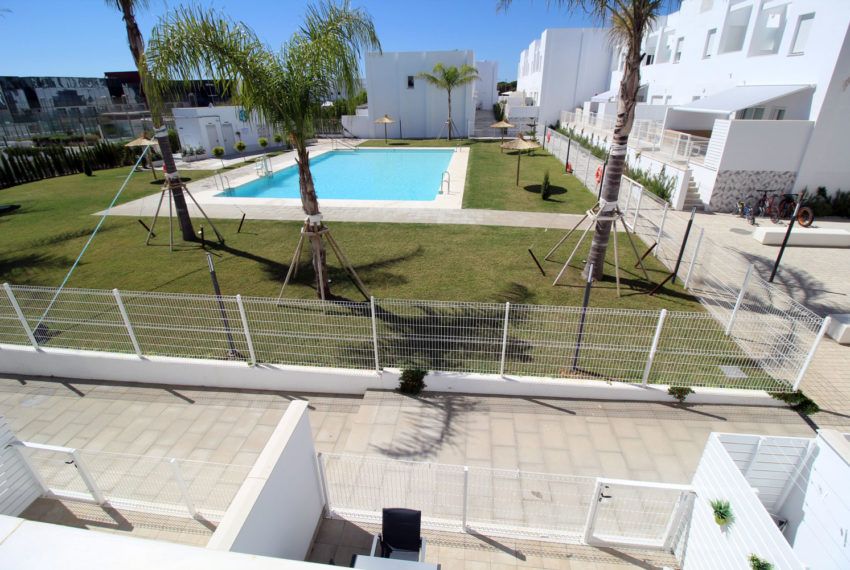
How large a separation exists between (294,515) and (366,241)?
941 centimetres

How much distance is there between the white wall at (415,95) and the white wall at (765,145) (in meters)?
23.2

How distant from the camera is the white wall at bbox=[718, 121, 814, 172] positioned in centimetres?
1342

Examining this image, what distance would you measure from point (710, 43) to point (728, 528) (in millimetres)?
23786

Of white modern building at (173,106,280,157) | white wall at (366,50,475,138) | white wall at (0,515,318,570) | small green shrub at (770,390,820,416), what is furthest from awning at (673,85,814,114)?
white modern building at (173,106,280,157)

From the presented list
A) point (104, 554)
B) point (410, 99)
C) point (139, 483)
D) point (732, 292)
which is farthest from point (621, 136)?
point (410, 99)

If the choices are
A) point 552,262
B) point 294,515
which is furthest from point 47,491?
point 552,262

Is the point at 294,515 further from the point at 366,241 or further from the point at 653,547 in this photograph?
the point at 366,241

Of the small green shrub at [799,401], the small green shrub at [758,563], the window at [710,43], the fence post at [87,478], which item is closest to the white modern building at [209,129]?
the window at [710,43]

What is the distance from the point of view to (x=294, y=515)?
13.5ft

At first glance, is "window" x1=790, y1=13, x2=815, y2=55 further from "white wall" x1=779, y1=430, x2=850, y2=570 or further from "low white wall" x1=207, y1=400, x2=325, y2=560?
"low white wall" x1=207, y1=400, x2=325, y2=560

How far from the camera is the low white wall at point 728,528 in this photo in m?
3.12

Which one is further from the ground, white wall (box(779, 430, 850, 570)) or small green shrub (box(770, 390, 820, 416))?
white wall (box(779, 430, 850, 570))

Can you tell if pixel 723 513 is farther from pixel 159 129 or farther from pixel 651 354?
pixel 159 129

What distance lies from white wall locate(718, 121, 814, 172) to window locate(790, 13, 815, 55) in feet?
9.57
